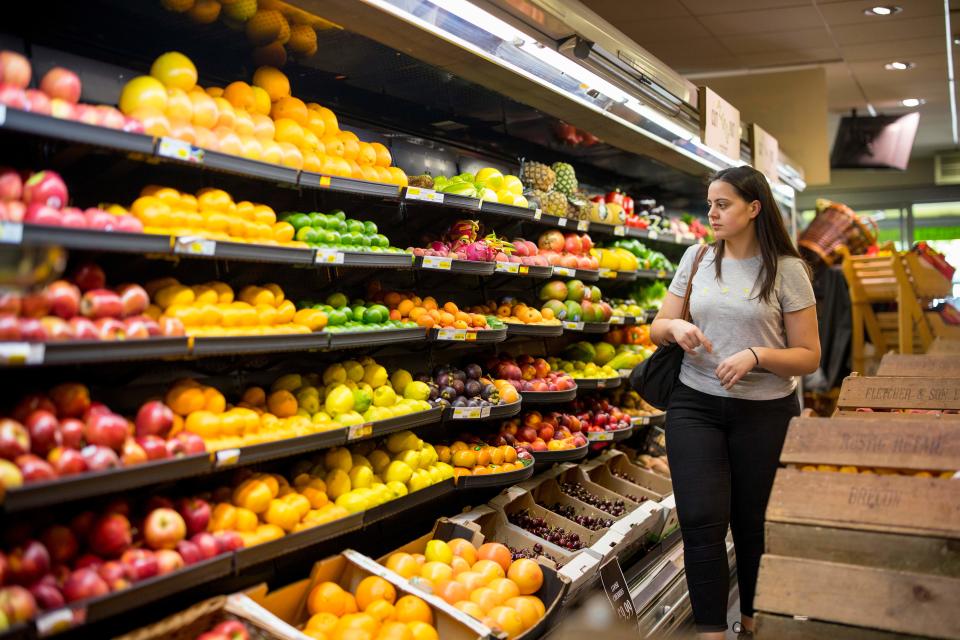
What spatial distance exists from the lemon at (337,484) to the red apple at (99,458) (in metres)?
1.01

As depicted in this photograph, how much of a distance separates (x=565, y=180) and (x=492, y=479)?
209cm

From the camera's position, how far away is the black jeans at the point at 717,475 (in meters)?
3.02

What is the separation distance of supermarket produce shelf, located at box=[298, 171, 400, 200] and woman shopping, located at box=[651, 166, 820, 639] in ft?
4.12

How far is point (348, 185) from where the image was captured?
302 cm

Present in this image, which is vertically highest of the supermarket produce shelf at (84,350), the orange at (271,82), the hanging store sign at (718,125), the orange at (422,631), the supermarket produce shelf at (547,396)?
the hanging store sign at (718,125)

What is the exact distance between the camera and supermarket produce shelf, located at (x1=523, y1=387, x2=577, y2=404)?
13.5 feet

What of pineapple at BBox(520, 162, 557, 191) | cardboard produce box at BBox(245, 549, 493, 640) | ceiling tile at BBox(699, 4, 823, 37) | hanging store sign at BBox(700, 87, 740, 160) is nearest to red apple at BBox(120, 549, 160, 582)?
cardboard produce box at BBox(245, 549, 493, 640)

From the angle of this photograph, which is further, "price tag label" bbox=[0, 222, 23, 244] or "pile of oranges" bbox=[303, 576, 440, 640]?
"pile of oranges" bbox=[303, 576, 440, 640]

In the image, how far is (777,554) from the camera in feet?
7.49

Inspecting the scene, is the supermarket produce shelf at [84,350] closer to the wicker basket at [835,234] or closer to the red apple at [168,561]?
the red apple at [168,561]

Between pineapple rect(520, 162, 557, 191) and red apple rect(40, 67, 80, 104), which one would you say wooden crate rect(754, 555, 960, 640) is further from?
pineapple rect(520, 162, 557, 191)

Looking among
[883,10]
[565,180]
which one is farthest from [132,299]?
[883,10]

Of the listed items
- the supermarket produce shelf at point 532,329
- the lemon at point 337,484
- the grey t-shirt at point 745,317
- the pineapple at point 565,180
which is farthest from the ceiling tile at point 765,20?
the lemon at point 337,484

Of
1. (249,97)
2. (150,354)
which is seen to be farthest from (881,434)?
(249,97)
